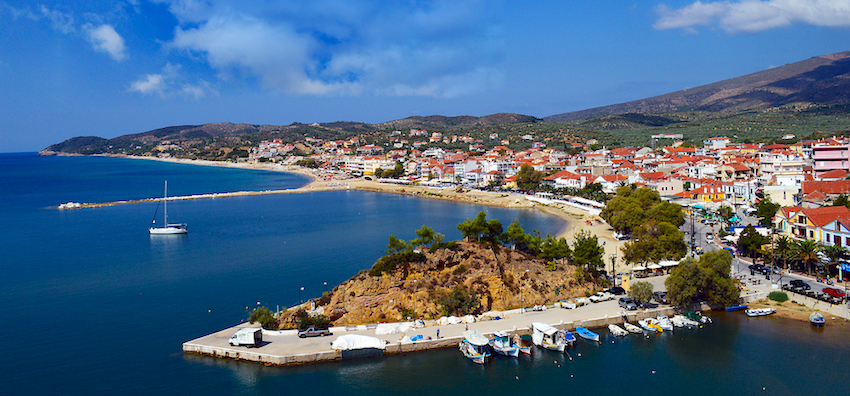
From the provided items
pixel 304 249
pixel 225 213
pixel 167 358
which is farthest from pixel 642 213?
pixel 225 213

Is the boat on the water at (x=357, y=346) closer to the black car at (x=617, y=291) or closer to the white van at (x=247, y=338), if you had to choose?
the white van at (x=247, y=338)

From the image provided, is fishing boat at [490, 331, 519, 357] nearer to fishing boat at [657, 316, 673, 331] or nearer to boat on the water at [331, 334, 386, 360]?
boat on the water at [331, 334, 386, 360]

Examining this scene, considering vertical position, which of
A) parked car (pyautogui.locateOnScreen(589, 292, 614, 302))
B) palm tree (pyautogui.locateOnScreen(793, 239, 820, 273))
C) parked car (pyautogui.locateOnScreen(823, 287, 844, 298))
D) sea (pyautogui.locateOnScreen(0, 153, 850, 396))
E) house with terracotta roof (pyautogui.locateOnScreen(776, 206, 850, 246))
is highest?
house with terracotta roof (pyautogui.locateOnScreen(776, 206, 850, 246))

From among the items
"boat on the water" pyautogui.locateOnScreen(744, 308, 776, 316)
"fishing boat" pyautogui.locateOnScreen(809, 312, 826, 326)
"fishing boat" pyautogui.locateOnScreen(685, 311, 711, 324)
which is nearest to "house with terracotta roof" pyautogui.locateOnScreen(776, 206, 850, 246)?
"fishing boat" pyautogui.locateOnScreen(809, 312, 826, 326)

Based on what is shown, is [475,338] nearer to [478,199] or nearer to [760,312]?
[760,312]

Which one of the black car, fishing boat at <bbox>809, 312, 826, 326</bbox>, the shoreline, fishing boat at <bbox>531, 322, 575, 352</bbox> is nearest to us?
fishing boat at <bbox>531, 322, 575, 352</bbox>

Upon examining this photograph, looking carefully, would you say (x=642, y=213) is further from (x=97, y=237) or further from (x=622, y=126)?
(x=622, y=126)

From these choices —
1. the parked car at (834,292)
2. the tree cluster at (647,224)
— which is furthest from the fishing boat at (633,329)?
the parked car at (834,292)
